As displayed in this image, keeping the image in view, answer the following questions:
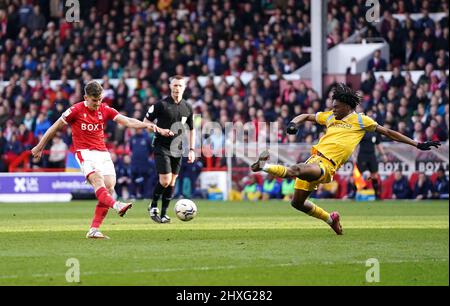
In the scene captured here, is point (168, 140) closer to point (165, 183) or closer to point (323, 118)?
point (165, 183)

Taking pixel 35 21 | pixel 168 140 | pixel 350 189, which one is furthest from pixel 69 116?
pixel 35 21

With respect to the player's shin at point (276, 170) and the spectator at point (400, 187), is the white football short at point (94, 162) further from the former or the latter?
the spectator at point (400, 187)

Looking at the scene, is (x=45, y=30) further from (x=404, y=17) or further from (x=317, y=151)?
(x=317, y=151)

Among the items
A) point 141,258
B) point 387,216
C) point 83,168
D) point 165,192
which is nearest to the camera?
point 141,258

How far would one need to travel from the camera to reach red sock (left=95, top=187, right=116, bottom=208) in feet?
43.7

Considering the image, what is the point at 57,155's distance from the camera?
2908 centimetres

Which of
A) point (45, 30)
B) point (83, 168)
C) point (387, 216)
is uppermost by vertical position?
point (45, 30)

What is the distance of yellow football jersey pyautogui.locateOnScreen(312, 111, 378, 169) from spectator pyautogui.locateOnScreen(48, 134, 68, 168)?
51.3 feet

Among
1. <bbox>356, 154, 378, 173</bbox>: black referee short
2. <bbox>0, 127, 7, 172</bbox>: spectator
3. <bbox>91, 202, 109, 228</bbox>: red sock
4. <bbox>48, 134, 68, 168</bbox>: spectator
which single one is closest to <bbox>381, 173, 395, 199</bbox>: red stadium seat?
<bbox>356, 154, 378, 173</bbox>: black referee short

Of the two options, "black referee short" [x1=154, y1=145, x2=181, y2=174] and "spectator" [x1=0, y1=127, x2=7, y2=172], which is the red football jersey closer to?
"black referee short" [x1=154, y1=145, x2=181, y2=174]

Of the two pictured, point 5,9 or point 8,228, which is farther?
point 5,9

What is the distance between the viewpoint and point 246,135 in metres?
27.9
